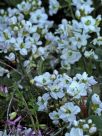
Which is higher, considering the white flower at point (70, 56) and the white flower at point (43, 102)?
the white flower at point (70, 56)

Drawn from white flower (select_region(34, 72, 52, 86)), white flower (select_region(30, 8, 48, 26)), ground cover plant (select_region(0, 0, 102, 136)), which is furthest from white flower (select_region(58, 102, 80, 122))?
white flower (select_region(30, 8, 48, 26))

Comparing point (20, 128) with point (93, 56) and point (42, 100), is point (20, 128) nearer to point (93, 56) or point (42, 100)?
point (42, 100)

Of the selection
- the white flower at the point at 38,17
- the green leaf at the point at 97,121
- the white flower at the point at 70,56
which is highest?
the white flower at the point at 38,17

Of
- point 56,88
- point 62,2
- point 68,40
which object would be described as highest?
point 62,2

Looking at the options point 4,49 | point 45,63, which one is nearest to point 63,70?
point 45,63

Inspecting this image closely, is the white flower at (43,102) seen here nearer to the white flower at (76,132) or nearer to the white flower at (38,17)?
the white flower at (76,132)

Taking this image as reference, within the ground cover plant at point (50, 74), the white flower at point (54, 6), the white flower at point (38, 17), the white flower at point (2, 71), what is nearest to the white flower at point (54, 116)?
the ground cover plant at point (50, 74)

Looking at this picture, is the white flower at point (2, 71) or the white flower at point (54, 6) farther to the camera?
the white flower at point (54, 6)
